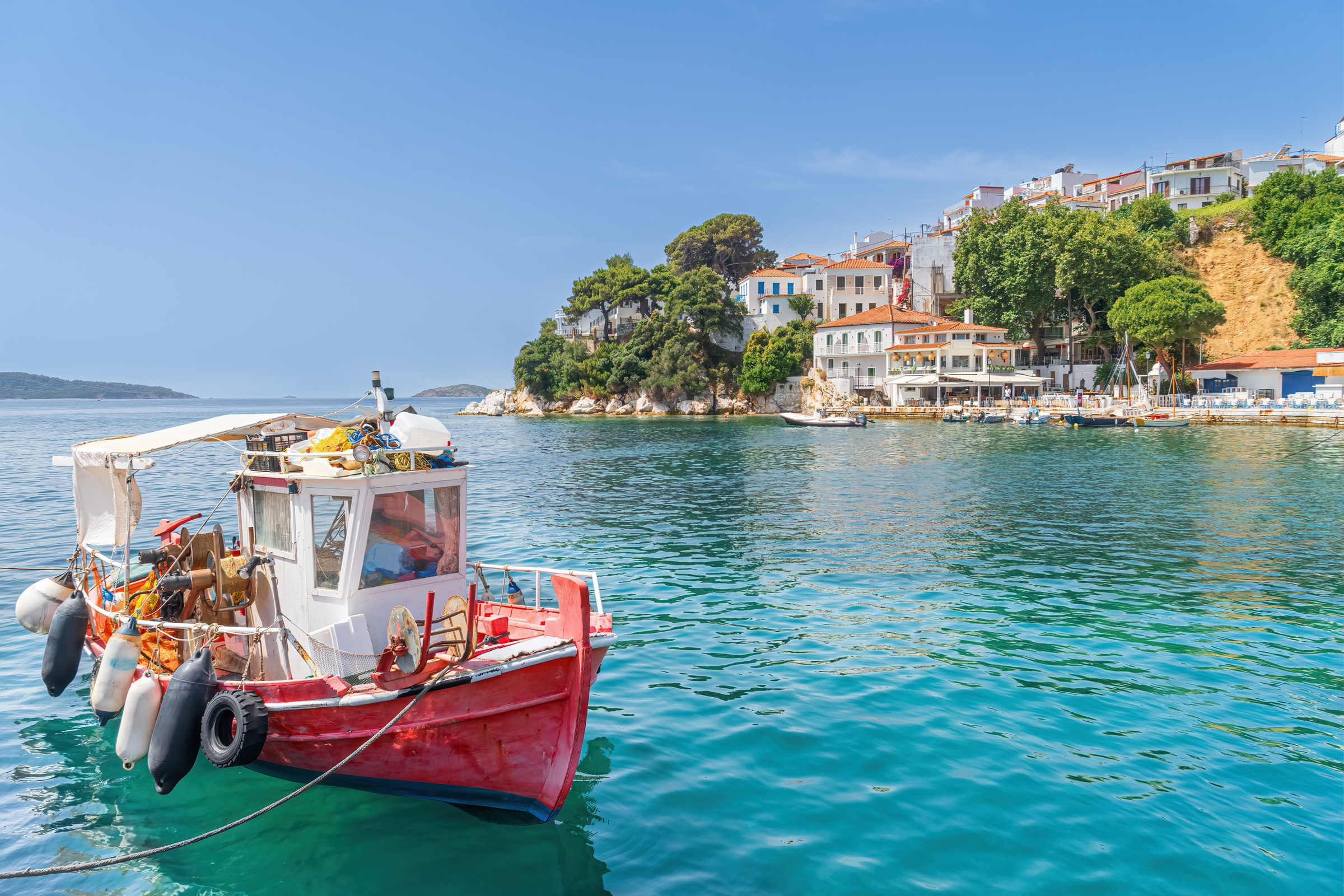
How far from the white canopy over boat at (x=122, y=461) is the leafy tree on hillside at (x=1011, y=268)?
73.3m

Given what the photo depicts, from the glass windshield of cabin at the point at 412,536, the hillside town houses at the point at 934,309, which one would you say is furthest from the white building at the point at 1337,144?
the glass windshield of cabin at the point at 412,536

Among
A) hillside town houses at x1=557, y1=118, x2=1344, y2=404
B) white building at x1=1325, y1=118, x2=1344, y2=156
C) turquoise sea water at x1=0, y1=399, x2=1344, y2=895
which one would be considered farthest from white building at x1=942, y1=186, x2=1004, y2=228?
turquoise sea water at x1=0, y1=399, x2=1344, y2=895

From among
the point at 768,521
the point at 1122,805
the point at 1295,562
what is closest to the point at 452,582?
the point at 1122,805

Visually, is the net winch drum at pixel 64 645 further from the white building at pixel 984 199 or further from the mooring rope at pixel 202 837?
the white building at pixel 984 199

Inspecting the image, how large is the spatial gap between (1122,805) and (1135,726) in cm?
200

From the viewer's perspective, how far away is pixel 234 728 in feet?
24.0

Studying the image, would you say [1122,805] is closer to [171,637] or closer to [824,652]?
[824,652]

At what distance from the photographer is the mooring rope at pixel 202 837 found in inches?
232

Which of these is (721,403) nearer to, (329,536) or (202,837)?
(329,536)

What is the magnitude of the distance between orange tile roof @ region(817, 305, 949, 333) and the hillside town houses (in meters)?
0.15

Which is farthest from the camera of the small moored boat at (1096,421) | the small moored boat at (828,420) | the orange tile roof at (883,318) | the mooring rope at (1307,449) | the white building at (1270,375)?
the orange tile roof at (883,318)

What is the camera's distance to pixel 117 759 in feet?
29.1

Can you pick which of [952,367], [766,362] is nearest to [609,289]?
[766,362]

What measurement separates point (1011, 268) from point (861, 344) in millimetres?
15645
